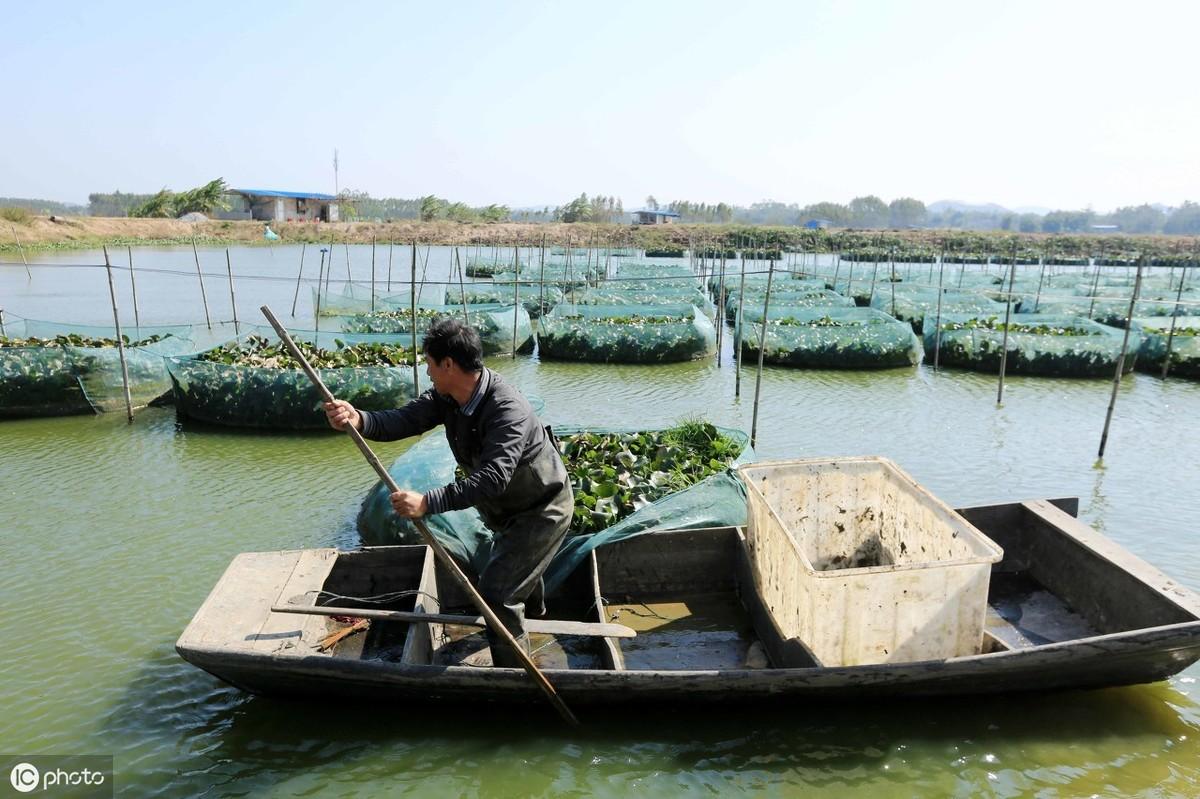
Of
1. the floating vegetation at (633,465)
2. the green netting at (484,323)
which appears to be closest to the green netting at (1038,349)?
the green netting at (484,323)

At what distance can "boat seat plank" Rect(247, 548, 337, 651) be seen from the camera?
4512 mm

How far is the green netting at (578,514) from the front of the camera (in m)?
5.70

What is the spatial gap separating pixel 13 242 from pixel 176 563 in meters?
41.1

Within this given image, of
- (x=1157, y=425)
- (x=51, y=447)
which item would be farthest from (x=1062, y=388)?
(x=51, y=447)

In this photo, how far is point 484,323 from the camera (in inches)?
640

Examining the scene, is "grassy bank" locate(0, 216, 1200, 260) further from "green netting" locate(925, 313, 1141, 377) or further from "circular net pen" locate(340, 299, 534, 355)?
"green netting" locate(925, 313, 1141, 377)

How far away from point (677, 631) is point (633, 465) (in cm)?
178

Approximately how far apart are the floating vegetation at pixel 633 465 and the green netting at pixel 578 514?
1.9 inches

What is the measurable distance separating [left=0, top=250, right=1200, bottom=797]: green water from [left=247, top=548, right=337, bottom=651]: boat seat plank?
456 mm

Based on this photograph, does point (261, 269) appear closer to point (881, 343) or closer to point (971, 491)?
point (881, 343)

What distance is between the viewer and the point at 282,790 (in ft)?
13.6

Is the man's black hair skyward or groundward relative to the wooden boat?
skyward

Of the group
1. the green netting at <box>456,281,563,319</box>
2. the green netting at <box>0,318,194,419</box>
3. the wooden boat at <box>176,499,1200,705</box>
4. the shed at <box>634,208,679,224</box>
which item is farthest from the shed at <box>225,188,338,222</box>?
the wooden boat at <box>176,499,1200,705</box>

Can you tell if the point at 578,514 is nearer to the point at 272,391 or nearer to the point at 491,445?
the point at 491,445
